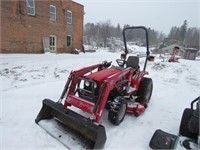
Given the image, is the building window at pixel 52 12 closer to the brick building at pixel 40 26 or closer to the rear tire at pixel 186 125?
the brick building at pixel 40 26

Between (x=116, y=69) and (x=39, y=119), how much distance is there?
1898mm

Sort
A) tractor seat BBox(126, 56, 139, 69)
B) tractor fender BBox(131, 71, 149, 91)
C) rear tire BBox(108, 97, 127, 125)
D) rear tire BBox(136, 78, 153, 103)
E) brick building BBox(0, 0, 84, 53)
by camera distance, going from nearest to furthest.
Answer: rear tire BBox(108, 97, 127, 125) < tractor fender BBox(131, 71, 149, 91) < rear tire BBox(136, 78, 153, 103) < tractor seat BBox(126, 56, 139, 69) < brick building BBox(0, 0, 84, 53)

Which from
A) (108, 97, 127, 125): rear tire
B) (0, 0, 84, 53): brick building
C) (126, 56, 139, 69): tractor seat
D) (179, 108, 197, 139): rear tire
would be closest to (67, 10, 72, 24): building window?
(0, 0, 84, 53): brick building

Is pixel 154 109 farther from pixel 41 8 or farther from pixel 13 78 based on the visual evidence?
pixel 41 8

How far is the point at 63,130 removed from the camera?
253cm

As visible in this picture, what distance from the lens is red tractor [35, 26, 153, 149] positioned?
2.27 metres

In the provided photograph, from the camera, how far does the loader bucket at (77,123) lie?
6.95 feet

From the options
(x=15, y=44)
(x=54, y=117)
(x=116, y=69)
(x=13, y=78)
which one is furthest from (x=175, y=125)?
(x=15, y=44)

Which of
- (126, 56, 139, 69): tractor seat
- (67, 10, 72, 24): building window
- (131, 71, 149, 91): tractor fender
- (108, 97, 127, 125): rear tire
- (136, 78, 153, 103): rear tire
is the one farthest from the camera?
(67, 10, 72, 24): building window

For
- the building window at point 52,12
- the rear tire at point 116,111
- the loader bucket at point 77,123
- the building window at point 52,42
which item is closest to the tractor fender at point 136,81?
the rear tire at point 116,111

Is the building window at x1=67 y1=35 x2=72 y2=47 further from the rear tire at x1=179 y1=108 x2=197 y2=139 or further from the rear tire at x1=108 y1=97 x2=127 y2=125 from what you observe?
the rear tire at x1=179 y1=108 x2=197 y2=139

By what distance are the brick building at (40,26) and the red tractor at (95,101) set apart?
10.6m

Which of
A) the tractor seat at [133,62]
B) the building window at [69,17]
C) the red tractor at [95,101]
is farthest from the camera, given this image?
the building window at [69,17]

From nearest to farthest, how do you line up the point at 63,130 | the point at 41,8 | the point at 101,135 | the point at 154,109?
the point at 101,135
the point at 63,130
the point at 154,109
the point at 41,8
